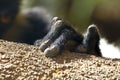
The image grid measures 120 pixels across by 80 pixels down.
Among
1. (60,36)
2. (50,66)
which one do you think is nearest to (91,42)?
(60,36)

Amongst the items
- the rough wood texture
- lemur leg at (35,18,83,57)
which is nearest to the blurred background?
lemur leg at (35,18,83,57)

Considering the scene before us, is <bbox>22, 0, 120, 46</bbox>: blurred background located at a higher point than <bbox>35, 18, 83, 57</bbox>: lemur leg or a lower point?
higher

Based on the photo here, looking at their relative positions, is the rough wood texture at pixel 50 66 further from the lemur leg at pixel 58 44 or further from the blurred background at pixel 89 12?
the blurred background at pixel 89 12

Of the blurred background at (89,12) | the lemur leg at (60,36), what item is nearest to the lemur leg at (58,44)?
the lemur leg at (60,36)

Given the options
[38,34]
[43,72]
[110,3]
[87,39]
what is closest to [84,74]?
[43,72]

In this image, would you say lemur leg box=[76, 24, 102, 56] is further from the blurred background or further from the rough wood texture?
the blurred background

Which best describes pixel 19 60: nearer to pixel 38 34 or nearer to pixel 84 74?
pixel 84 74
